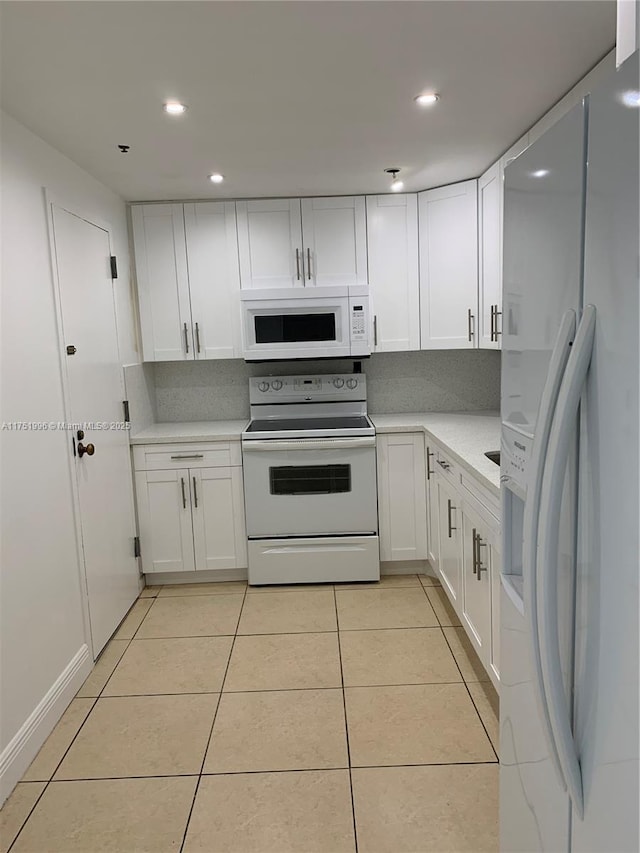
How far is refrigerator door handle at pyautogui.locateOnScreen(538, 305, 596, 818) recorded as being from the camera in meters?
0.91

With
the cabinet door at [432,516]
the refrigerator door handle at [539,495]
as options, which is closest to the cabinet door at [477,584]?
the cabinet door at [432,516]

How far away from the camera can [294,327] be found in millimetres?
3674

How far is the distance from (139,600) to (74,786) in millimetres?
1555

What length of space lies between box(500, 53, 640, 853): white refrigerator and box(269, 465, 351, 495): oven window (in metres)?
2.40

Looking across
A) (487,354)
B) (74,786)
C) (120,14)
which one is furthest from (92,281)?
(487,354)

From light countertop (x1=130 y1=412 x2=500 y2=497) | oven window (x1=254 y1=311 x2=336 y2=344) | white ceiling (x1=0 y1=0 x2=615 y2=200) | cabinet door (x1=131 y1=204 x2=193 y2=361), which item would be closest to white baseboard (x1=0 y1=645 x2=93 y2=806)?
light countertop (x1=130 y1=412 x2=500 y2=497)

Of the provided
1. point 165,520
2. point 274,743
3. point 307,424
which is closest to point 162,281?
point 307,424

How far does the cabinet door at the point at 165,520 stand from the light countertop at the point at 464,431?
1251mm

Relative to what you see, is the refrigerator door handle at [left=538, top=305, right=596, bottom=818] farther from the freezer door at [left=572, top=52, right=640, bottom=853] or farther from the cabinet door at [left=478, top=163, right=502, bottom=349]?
the cabinet door at [left=478, top=163, right=502, bottom=349]

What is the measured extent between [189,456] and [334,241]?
5.17 ft

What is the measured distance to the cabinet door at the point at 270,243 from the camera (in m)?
3.67

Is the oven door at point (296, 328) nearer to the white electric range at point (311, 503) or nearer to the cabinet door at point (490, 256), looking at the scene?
the white electric range at point (311, 503)

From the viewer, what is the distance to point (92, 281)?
3.02 metres

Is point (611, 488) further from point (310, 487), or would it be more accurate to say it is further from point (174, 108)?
point (310, 487)
